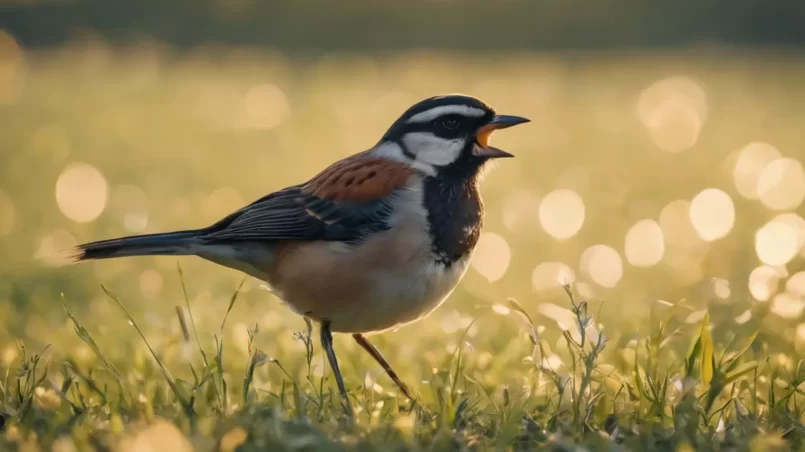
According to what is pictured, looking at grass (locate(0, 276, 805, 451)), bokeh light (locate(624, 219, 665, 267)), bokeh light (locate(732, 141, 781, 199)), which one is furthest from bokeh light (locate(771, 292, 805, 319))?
bokeh light (locate(732, 141, 781, 199))

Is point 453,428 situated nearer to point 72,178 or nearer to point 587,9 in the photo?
point 72,178

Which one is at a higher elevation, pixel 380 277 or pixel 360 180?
pixel 360 180

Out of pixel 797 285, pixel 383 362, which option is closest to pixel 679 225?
pixel 797 285

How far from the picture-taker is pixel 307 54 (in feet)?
73.5

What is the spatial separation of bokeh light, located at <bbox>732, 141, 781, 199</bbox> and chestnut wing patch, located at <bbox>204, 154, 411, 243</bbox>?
23.9ft

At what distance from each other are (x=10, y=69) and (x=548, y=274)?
48.5 feet

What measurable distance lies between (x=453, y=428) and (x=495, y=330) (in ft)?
8.75

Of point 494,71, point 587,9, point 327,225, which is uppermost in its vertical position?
point 587,9

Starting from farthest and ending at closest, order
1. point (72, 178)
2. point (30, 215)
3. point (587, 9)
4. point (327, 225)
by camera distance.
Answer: point (587, 9) → point (72, 178) → point (30, 215) → point (327, 225)

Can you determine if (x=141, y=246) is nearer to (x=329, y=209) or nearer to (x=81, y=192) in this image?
(x=329, y=209)

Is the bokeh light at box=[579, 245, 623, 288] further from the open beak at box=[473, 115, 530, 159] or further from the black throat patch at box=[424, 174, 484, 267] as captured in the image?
the black throat patch at box=[424, 174, 484, 267]

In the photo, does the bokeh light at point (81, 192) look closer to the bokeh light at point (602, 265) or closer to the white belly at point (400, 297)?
the bokeh light at point (602, 265)

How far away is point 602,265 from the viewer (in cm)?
879

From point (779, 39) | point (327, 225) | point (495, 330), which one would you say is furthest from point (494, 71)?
point (327, 225)
